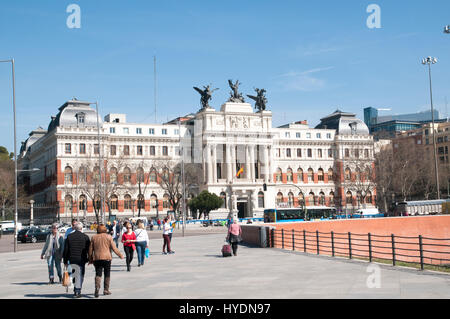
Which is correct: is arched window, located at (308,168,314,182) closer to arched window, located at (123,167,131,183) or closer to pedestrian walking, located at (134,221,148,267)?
arched window, located at (123,167,131,183)

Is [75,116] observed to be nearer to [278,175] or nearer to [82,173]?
[82,173]

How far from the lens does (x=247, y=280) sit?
17.5 m

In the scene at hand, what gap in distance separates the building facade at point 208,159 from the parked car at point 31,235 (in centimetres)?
3125

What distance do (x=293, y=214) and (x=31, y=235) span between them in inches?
1446

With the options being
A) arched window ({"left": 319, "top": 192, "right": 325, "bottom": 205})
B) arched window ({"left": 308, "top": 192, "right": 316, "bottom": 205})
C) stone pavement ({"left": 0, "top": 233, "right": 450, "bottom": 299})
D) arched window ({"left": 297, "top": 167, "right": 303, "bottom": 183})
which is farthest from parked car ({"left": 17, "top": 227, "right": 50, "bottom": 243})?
arched window ({"left": 319, "top": 192, "right": 325, "bottom": 205})

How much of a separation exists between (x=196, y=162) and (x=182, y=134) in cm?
588

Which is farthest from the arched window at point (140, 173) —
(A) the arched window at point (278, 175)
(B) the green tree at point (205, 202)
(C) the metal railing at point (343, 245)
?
(C) the metal railing at point (343, 245)

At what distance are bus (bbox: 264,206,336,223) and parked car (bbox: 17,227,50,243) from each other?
2977cm

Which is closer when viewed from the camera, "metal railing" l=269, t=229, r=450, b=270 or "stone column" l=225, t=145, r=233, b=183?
"metal railing" l=269, t=229, r=450, b=270

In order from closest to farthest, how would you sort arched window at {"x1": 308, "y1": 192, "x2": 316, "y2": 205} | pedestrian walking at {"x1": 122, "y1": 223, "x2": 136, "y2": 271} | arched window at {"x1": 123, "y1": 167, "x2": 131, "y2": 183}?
pedestrian walking at {"x1": 122, "y1": 223, "x2": 136, "y2": 271} < arched window at {"x1": 123, "y1": 167, "x2": 131, "y2": 183} < arched window at {"x1": 308, "y1": 192, "x2": 316, "y2": 205}

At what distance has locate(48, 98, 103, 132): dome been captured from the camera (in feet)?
306

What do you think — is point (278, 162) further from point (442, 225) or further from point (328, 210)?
point (442, 225)

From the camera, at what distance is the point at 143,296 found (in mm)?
14906

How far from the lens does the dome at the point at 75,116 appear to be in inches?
3676
